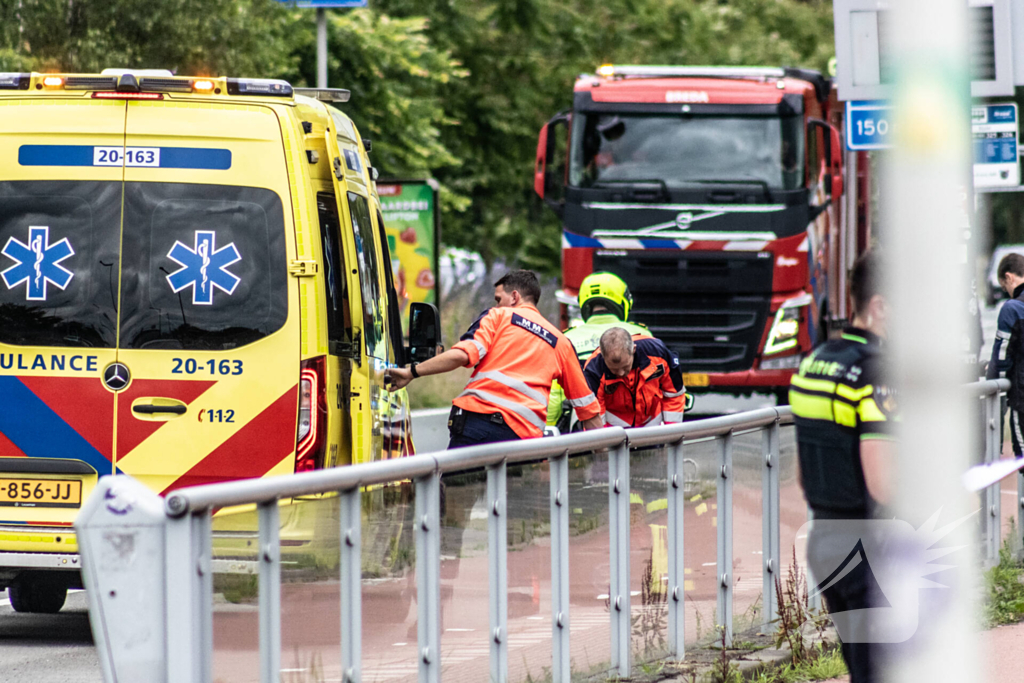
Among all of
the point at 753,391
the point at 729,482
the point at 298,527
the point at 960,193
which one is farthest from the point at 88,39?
the point at 960,193

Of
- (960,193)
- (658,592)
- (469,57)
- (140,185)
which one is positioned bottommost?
(658,592)

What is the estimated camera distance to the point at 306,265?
23.4 feet

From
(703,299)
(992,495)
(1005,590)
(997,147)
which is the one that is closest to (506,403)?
(1005,590)

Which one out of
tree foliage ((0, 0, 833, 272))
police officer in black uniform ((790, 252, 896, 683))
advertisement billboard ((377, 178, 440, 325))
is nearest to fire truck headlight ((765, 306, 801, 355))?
advertisement billboard ((377, 178, 440, 325))

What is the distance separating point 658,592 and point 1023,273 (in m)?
5.02

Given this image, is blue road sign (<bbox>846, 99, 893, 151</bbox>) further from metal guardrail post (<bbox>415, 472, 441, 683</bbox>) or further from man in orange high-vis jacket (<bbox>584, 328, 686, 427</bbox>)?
metal guardrail post (<bbox>415, 472, 441, 683</bbox>)

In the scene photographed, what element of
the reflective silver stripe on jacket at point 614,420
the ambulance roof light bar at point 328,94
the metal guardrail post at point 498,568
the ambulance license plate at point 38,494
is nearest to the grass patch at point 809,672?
the metal guardrail post at point 498,568

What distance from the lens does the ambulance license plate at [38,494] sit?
281 inches

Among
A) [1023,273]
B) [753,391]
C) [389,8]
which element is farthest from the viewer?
[389,8]

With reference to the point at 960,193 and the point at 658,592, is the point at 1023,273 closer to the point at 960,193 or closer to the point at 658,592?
the point at 658,592

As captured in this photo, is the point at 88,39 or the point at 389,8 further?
the point at 389,8

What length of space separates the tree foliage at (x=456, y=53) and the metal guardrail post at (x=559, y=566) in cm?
939

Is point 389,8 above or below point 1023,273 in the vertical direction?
above

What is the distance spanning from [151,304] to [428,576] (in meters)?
2.30
